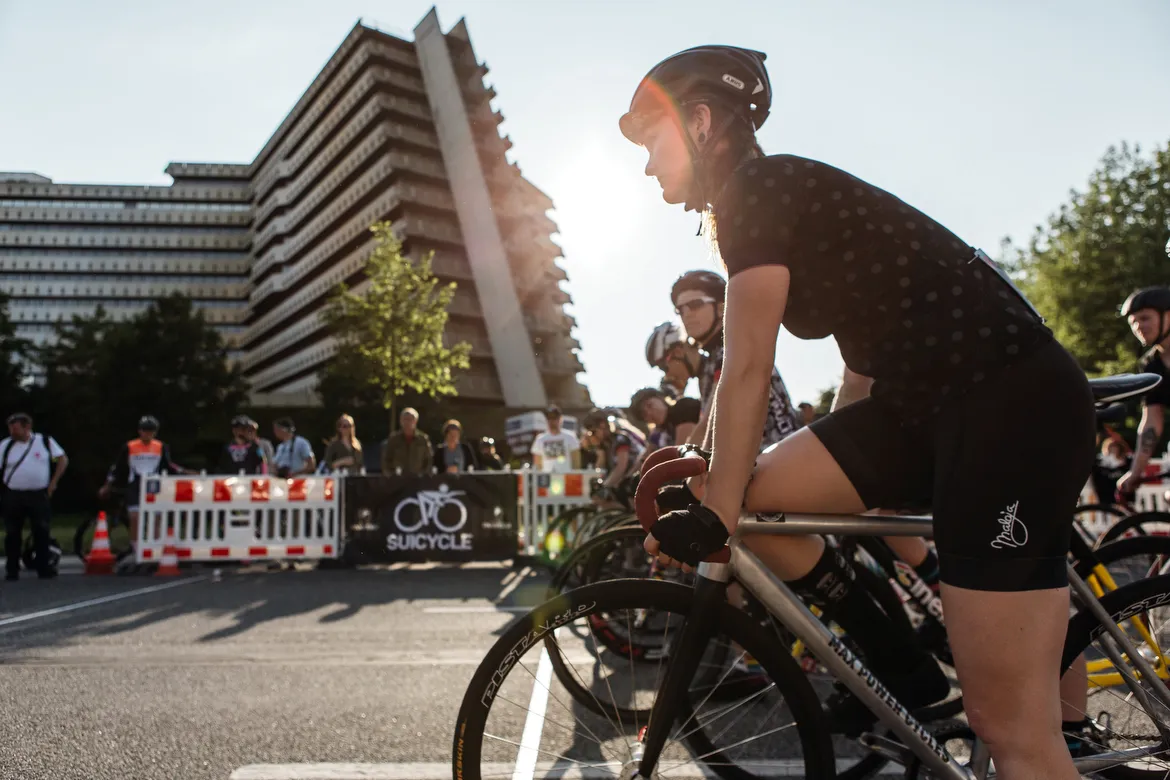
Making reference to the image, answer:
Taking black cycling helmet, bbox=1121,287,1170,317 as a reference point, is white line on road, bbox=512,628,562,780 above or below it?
below

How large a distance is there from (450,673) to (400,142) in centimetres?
7239

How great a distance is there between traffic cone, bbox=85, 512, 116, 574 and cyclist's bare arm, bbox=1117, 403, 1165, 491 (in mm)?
11616

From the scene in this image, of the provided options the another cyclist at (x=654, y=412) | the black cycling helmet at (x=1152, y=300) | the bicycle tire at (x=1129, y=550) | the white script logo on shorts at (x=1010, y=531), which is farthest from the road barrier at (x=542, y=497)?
the white script logo on shorts at (x=1010, y=531)

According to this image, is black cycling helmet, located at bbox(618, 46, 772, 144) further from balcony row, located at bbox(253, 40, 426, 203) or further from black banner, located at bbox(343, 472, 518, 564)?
balcony row, located at bbox(253, 40, 426, 203)

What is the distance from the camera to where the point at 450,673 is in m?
4.75

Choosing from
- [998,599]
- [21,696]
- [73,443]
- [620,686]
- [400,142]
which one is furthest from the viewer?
[400,142]

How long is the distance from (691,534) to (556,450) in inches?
458

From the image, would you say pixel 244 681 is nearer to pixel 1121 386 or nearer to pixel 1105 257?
pixel 1121 386

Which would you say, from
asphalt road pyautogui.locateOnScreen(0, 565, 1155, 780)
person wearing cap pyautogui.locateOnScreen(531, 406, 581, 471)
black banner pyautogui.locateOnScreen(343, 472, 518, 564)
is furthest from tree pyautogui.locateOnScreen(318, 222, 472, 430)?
asphalt road pyautogui.locateOnScreen(0, 565, 1155, 780)

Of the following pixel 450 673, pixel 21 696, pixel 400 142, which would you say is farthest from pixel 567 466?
pixel 400 142

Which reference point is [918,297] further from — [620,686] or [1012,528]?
[620,686]

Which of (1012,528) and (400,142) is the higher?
(400,142)

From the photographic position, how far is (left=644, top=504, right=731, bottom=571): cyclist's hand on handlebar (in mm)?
1857

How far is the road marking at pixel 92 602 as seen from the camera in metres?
6.95
